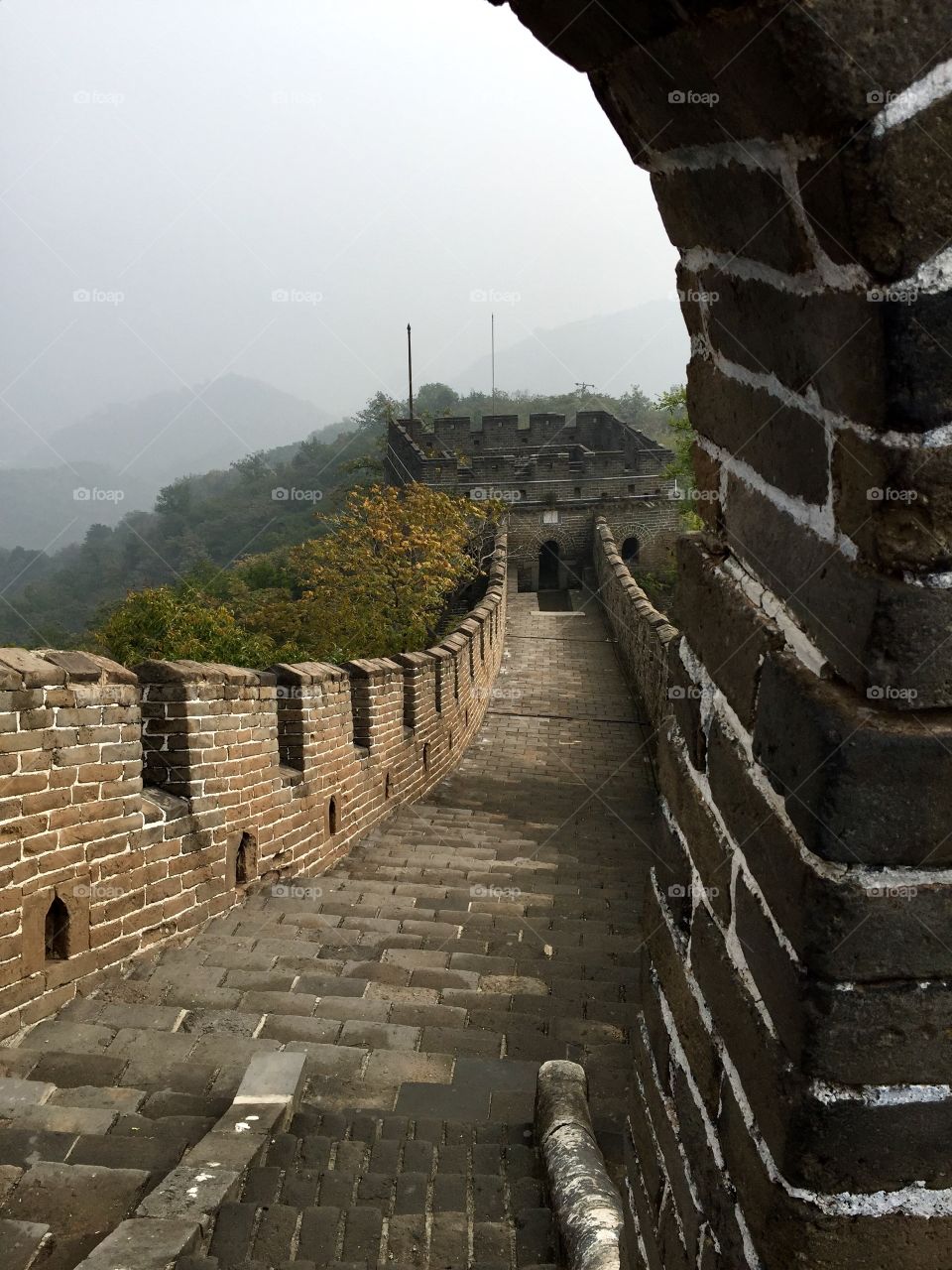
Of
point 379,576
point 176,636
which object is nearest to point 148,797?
point 176,636

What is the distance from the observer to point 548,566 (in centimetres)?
2750

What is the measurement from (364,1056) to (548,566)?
24201 millimetres

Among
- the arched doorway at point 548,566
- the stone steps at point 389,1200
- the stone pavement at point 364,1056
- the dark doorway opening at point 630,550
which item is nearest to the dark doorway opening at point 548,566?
the arched doorway at point 548,566

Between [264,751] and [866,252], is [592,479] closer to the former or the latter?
[264,751]

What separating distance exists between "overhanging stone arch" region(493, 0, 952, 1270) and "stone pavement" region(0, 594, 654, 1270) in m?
1.70

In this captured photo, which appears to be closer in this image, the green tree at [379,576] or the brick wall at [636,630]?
the brick wall at [636,630]

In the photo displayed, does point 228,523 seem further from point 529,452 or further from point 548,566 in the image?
point 548,566

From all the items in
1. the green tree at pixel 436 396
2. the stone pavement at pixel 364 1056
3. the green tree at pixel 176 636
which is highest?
the green tree at pixel 436 396

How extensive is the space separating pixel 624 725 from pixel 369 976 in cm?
952

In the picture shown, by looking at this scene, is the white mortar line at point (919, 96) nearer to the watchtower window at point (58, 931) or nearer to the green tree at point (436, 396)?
the watchtower window at point (58, 931)

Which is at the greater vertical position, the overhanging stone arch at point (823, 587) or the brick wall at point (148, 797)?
the overhanging stone arch at point (823, 587)

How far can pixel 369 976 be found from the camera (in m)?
4.43

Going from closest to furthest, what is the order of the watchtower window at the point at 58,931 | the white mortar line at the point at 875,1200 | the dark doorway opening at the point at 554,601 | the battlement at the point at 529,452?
the white mortar line at the point at 875,1200 < the watchtower window at the point at 58,931 < the dark doorway opening at the point at 554,601 < the battlement at the point at 529,452

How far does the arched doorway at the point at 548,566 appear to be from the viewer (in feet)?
Answer: 88.7
